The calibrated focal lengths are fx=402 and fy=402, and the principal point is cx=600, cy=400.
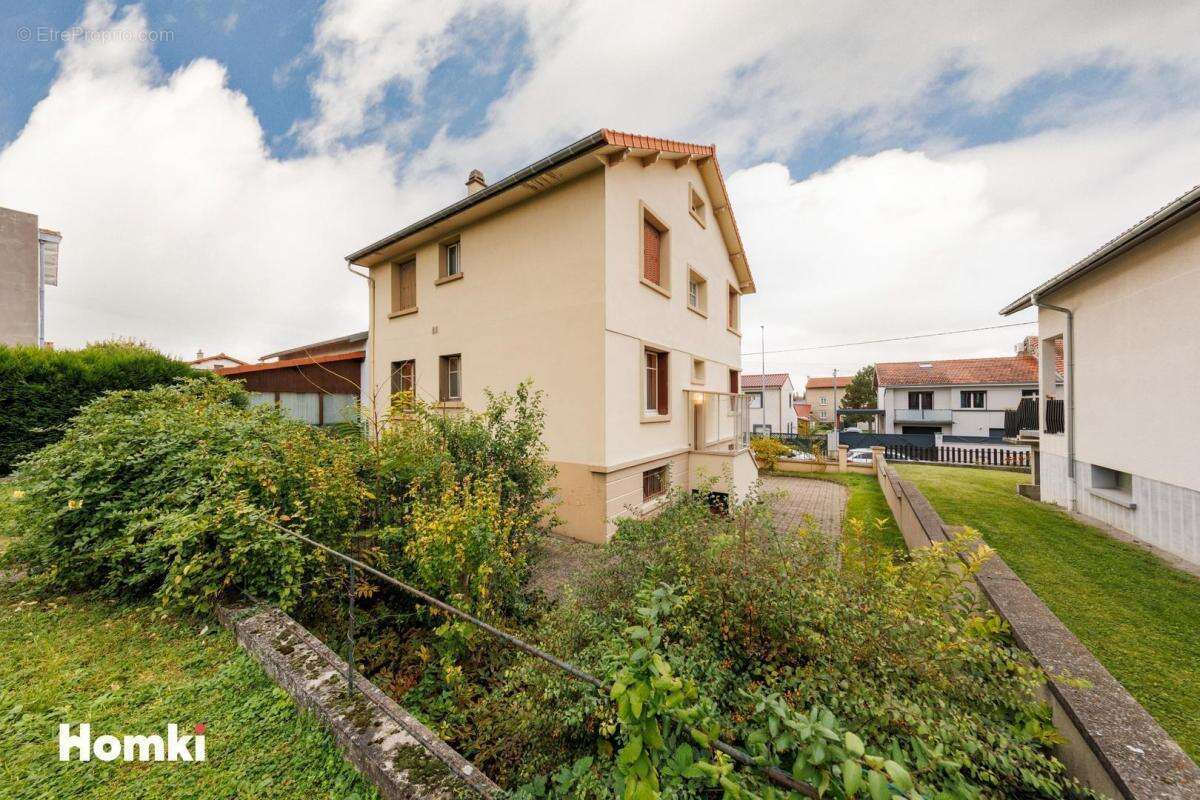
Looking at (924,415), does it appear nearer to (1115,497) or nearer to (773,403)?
(773,403)

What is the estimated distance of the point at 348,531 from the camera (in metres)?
4.23

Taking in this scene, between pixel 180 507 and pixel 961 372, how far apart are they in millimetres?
43486

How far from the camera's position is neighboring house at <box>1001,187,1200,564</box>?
219 inches

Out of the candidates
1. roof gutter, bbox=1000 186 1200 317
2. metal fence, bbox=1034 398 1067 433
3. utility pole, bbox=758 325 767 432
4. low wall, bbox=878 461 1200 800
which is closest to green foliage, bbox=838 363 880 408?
utility pole, bbox=758 325 767 432

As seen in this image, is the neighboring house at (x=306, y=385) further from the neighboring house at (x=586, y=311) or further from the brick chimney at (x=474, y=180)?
the brick chimney at (x=474, y=180)

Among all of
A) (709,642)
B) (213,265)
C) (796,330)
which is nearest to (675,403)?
(709,642)

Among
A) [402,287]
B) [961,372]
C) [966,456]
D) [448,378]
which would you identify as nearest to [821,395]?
[961,372]

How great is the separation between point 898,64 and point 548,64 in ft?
23.7

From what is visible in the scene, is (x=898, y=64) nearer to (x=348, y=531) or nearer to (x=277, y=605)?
(x=348, y=531)

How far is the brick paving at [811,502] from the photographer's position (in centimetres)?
926

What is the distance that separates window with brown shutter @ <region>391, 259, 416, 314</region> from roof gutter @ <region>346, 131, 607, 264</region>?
87 centimetres

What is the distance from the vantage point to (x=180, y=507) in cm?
395

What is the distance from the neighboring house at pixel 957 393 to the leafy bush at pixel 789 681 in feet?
122

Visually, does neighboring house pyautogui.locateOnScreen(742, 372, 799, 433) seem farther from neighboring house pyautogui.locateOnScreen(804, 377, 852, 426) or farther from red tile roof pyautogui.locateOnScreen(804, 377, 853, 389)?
red tile roof pyautogui.locateOnScreen(804, 377, 853, 389)
